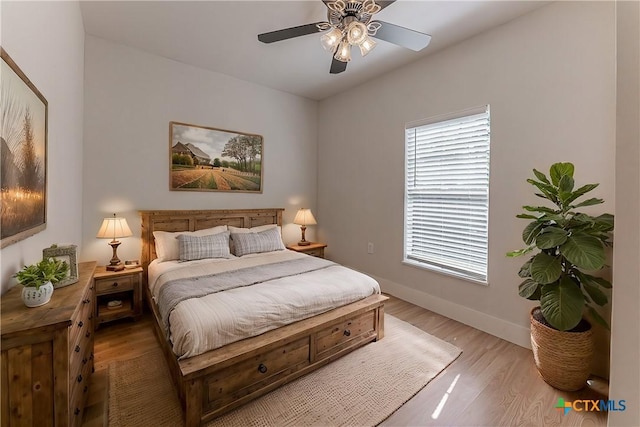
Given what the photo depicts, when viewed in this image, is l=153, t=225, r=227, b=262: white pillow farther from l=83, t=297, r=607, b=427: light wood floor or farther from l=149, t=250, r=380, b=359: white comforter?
l=83, t=297, r=607, b=427: light wood floor

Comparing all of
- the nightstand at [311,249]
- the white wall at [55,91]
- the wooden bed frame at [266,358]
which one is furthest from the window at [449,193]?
the white wall at [55,91]

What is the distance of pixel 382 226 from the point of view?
11.8 feet

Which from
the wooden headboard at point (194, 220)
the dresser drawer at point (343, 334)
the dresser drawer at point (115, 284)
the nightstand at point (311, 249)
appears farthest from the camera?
the nightstand at point (311, 249)

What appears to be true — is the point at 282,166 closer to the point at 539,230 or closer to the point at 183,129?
the point at 183,129

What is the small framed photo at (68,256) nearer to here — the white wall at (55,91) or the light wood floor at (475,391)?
the white wall at (55,91)

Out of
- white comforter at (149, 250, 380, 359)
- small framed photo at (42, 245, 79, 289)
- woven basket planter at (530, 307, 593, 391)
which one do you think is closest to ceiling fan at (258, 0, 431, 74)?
white comforter at (149, 250, 380, 359)

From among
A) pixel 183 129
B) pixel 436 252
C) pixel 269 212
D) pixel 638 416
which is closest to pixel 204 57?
pixel 183 129

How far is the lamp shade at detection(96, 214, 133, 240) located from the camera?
262cm

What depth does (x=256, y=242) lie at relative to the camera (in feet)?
11.0

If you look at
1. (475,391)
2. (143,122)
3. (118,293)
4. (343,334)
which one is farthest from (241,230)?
(475,391)

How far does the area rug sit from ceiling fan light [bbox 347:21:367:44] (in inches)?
96.6

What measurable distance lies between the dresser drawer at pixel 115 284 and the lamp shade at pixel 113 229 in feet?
1.40

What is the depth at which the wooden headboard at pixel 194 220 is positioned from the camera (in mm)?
3053

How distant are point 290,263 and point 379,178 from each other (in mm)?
1720
